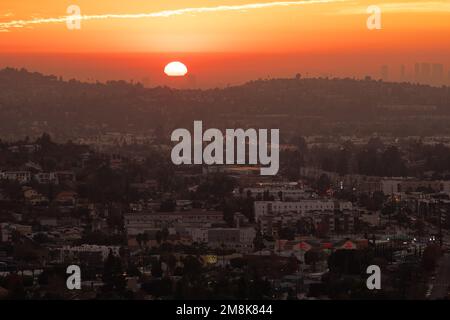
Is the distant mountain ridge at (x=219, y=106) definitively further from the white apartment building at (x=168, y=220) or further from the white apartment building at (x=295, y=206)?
the white apartment building at (x=168, y=220)

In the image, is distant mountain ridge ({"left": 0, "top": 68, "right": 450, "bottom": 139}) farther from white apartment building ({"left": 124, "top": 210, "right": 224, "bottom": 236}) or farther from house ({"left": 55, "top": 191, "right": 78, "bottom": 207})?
white apartment building ({"left": 124, "top": 210, "right": 224, "bottom": 236})

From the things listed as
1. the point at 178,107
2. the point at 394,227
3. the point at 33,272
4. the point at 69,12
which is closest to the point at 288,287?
the point at 33,272

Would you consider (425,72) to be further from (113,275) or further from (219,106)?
(113,275)

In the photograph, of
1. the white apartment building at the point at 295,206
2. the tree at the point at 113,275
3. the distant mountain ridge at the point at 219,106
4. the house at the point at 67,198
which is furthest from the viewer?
the distant mountain ridge at the point at 219,106

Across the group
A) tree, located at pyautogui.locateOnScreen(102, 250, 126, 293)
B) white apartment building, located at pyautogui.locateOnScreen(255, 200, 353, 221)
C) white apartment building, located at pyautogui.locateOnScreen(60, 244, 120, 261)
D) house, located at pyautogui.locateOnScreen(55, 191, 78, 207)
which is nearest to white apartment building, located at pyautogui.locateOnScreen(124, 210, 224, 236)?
white apartment building, located at pyautogui.locateOnScreen(255, 200, 353, 221)

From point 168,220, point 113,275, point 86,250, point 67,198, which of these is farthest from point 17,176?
point 113,275

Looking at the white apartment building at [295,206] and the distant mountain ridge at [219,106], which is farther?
the distant mountain ridge at [219,106]

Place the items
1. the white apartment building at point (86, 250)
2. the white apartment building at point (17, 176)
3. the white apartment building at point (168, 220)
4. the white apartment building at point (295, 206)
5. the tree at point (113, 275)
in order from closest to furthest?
the tree at point (113, 275), the white apartment building at point (86, 250), the white apartment building at point (168, 220), the white apartment building at point (295, 206), the white apartment building at point (17, 176)

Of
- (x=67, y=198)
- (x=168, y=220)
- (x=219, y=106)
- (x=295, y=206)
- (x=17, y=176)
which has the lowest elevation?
(x=168, y=220)

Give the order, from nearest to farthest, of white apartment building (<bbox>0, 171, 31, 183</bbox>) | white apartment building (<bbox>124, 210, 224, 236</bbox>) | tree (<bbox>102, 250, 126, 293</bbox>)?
1. tree (<bbox>102, 250, 126, 293</bbox>)
2. white apartment building (<bbox>124, 210, 224, 236</bbox>)
3. white apartment building (<bbox>0, 171, 31, 183</bbox>)

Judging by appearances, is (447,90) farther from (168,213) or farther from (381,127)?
(168,213)

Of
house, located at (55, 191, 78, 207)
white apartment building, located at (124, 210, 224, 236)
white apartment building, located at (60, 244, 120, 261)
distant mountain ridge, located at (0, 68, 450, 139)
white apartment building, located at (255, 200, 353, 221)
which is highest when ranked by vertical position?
distant mountain ridge, located at (0, 68, 450, 139)

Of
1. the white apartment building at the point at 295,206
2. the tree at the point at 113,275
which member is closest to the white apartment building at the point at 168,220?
the white apartment building at the point at 295,206
